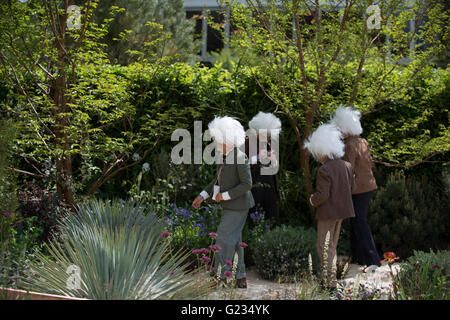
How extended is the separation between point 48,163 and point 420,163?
5.16 metres

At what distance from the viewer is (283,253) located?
199 inches

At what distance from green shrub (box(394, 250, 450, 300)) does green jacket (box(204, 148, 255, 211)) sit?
1.58 m

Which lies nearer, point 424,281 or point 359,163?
point 424,281

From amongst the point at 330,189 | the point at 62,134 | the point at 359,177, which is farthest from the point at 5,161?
the point at 359,177

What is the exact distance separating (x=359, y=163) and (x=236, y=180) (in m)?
1.72

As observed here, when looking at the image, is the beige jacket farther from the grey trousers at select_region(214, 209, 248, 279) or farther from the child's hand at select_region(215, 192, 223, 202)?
the child's hand at select_region(215, 192, 223, 202)

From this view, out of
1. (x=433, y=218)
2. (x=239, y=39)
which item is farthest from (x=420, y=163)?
(x=239, y=39)

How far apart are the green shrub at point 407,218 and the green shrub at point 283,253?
137cm

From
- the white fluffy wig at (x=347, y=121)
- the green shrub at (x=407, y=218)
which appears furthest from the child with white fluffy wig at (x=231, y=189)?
the green shrub at (x=407, y=218)

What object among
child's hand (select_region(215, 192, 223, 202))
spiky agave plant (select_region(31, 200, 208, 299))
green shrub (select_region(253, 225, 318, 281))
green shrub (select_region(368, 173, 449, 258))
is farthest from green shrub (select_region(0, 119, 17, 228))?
green shrub (select_region(368, 173, 449, 258))

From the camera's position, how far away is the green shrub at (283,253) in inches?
201

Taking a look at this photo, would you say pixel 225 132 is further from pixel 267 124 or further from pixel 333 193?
pixel 267 124
